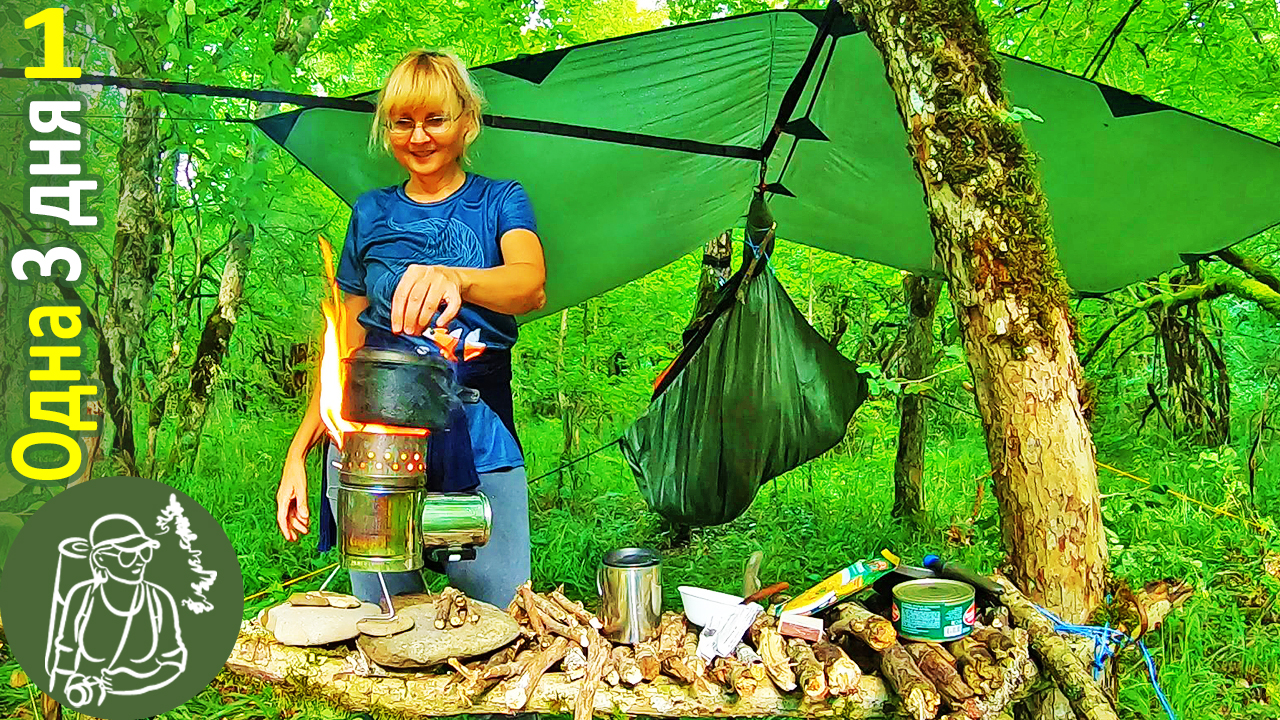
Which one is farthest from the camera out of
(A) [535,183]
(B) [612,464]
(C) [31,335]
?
(B) [612,464]

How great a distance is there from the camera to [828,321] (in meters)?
2.50

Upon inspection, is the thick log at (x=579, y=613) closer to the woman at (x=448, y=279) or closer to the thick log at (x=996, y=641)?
the woman at (x=448, y=279)

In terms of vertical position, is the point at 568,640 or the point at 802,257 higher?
the point at 802,257

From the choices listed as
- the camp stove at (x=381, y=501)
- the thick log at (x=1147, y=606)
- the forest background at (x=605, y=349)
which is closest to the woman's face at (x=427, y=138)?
the forest background at (x=605, y=349)

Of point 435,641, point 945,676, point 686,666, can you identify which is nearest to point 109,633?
point 435,641

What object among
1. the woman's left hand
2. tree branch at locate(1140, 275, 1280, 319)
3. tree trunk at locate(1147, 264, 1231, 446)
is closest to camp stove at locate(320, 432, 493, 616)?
the woman's left hand

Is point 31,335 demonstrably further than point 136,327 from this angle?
No

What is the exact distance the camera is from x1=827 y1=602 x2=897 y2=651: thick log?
1.59 m

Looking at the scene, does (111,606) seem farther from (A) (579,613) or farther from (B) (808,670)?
(B) (808,670)

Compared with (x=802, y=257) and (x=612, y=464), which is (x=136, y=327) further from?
(x=802, y=257)

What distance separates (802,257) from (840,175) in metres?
0.44

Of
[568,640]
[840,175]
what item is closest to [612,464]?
[568,640]

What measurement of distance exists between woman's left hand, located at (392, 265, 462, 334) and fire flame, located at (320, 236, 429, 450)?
0.11 metres

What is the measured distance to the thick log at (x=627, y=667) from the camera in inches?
62.0
